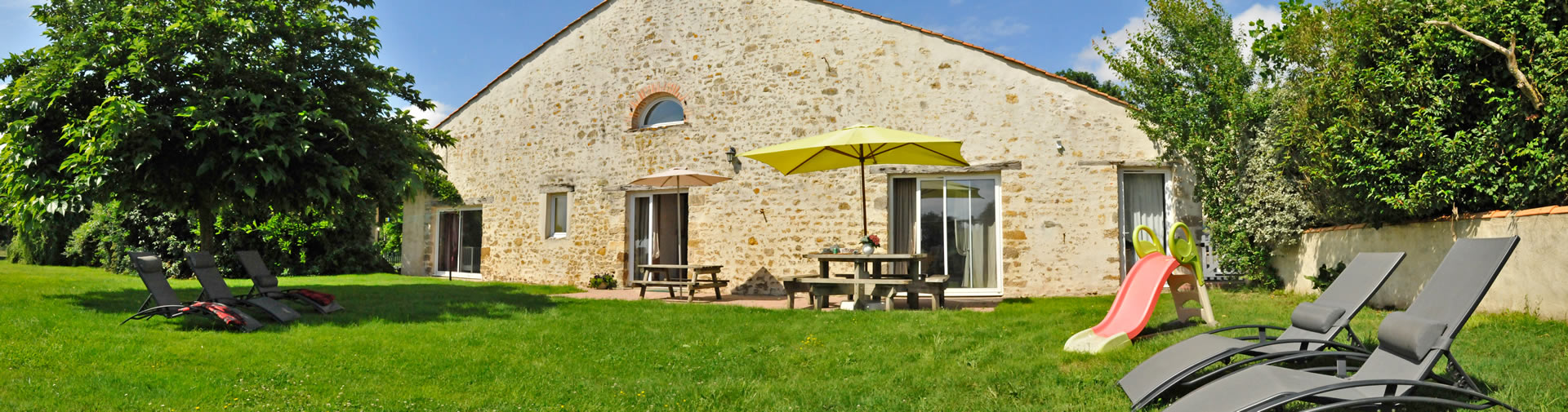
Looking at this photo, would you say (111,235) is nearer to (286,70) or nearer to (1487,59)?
(286,70)

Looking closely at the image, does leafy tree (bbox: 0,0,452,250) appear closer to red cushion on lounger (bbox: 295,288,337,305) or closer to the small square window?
red cushion on lounger (bbox: 295,288,337,305)

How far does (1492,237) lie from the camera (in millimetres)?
5668

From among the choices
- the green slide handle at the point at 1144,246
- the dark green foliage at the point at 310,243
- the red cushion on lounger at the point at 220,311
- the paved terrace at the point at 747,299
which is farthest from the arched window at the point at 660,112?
the green slide handle at the point at 1144,246

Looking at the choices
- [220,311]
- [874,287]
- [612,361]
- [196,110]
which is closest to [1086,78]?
[874,287]

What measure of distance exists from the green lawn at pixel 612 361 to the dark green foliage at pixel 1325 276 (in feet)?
0.92

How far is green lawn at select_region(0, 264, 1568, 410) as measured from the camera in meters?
3.90

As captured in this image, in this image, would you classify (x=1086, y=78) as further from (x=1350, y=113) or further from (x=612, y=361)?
(x=612, y=361)

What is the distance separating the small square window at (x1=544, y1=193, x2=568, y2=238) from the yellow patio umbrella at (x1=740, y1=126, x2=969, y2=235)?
502 centimetres

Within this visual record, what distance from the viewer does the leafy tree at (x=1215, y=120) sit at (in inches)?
343

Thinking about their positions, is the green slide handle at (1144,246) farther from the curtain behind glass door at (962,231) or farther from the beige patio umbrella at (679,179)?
the beige patio umbrella at (679,179)

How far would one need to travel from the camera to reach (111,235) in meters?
14.8

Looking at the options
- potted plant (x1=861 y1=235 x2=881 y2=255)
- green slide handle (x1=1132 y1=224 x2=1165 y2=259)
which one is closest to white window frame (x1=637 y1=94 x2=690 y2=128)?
potted plant (x1=861 y1=235 x2=881 y2=255)

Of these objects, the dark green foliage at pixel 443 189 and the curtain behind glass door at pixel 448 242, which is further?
the curtain behind glass door at pixel 448 242

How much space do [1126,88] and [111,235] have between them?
17.2 m
